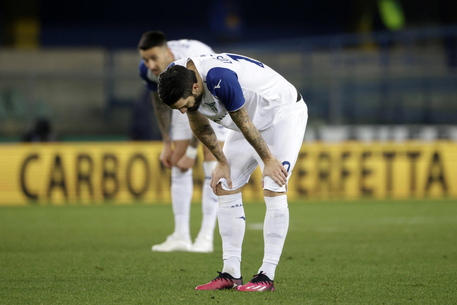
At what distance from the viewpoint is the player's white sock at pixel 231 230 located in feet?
18.7

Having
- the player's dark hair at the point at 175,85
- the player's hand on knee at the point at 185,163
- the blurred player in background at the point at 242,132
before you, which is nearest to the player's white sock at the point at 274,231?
the blurred player in background at the point at 242,132

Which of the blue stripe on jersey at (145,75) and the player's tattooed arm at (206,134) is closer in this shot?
the player's tattooed arm at (206,134)

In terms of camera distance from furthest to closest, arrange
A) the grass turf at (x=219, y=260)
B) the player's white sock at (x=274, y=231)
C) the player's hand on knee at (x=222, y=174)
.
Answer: the player's hand on knee at (x=222, y=174) < the player's white sock at (x=274, y=231) < the grass turf at (x=219, y=260)

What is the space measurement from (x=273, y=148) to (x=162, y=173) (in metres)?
8.56

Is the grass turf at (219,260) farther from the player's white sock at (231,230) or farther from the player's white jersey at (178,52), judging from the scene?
the player's white jersey at (178,52)

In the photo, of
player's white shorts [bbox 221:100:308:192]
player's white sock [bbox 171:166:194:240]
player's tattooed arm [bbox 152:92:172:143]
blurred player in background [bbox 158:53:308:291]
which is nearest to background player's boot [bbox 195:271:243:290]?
blurred player in background [bbox 158:53:308:291]

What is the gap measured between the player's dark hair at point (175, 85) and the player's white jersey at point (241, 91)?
14 centimetres

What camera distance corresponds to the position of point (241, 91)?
5.26 meters

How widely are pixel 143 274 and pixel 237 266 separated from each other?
96cm

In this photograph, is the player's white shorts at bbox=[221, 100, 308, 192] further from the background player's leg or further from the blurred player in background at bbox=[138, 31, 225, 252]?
the background player's leg

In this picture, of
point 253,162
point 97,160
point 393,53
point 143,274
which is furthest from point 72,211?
point 393,53

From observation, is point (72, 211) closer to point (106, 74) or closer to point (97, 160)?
point (97, 160)

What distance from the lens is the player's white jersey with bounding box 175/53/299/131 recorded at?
5203 millimetres

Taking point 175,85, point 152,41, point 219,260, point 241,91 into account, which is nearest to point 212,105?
point 241,91
